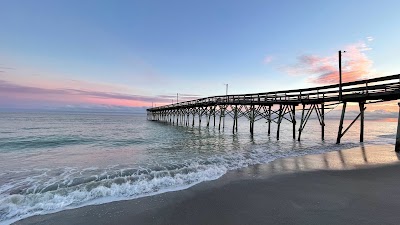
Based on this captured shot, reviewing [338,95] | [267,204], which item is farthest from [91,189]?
[338,95]

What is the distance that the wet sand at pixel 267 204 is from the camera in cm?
394

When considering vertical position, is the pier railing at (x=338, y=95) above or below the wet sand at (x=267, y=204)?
above

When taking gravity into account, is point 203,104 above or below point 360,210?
above

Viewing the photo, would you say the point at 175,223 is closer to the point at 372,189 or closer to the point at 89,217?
the point at 89,217

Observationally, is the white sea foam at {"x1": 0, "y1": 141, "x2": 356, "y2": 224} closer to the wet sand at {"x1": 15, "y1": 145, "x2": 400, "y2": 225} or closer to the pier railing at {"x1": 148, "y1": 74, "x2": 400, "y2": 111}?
the wet sand at {"x1": 15, "y1": 145, "x2": 400, "y2": 225}

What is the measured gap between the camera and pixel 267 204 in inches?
181

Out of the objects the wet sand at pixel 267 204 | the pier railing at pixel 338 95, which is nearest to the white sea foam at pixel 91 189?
the wet sand at pixel 267 204

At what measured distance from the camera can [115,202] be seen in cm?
488

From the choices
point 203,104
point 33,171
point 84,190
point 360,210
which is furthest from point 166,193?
point 203,104

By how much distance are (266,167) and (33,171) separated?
32.0 feet

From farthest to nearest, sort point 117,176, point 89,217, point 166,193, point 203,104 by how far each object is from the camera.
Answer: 1. point 203,104
2. point 117,176
3. point 166,193
4. point 89,217

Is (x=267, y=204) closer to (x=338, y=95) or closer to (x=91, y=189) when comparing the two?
(x=91, y=189)

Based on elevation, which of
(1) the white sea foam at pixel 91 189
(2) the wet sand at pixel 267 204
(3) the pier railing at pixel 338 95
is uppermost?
(3) the pier railing at pixel 338 95

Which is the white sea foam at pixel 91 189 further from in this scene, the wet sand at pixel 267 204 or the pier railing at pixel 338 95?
the pier railing at pixel 338 95
